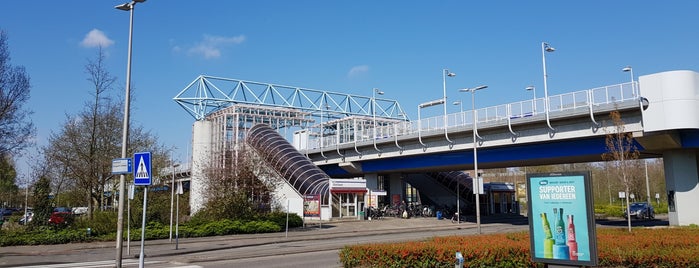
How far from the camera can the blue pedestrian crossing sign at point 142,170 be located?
13.6m

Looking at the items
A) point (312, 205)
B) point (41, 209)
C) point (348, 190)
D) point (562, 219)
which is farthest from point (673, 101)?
point (41, 209)

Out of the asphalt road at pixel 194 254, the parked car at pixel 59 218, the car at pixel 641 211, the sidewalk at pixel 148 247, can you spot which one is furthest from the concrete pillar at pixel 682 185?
the parked car at pixel 59 218

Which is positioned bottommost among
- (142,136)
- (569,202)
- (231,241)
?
(231,241)

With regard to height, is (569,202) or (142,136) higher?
(142,136)

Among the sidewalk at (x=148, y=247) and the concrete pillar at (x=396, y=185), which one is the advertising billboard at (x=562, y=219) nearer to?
the sidewalk at (x=148, y=247)

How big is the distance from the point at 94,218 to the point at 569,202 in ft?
86.7

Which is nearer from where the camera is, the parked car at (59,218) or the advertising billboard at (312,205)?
the parked car at (59,218)

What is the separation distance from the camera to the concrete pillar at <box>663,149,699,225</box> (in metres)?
30.6

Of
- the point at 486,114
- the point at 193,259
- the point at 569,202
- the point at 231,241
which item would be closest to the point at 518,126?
the point at 486,114

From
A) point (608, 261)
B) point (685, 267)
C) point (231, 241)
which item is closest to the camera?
point (685, 267)

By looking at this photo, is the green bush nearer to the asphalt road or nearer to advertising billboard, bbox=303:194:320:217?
the asphalt road

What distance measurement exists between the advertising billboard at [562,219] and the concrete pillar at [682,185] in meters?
25.8

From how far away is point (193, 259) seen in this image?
1878cm

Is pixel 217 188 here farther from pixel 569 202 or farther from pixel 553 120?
pixel 569 202
